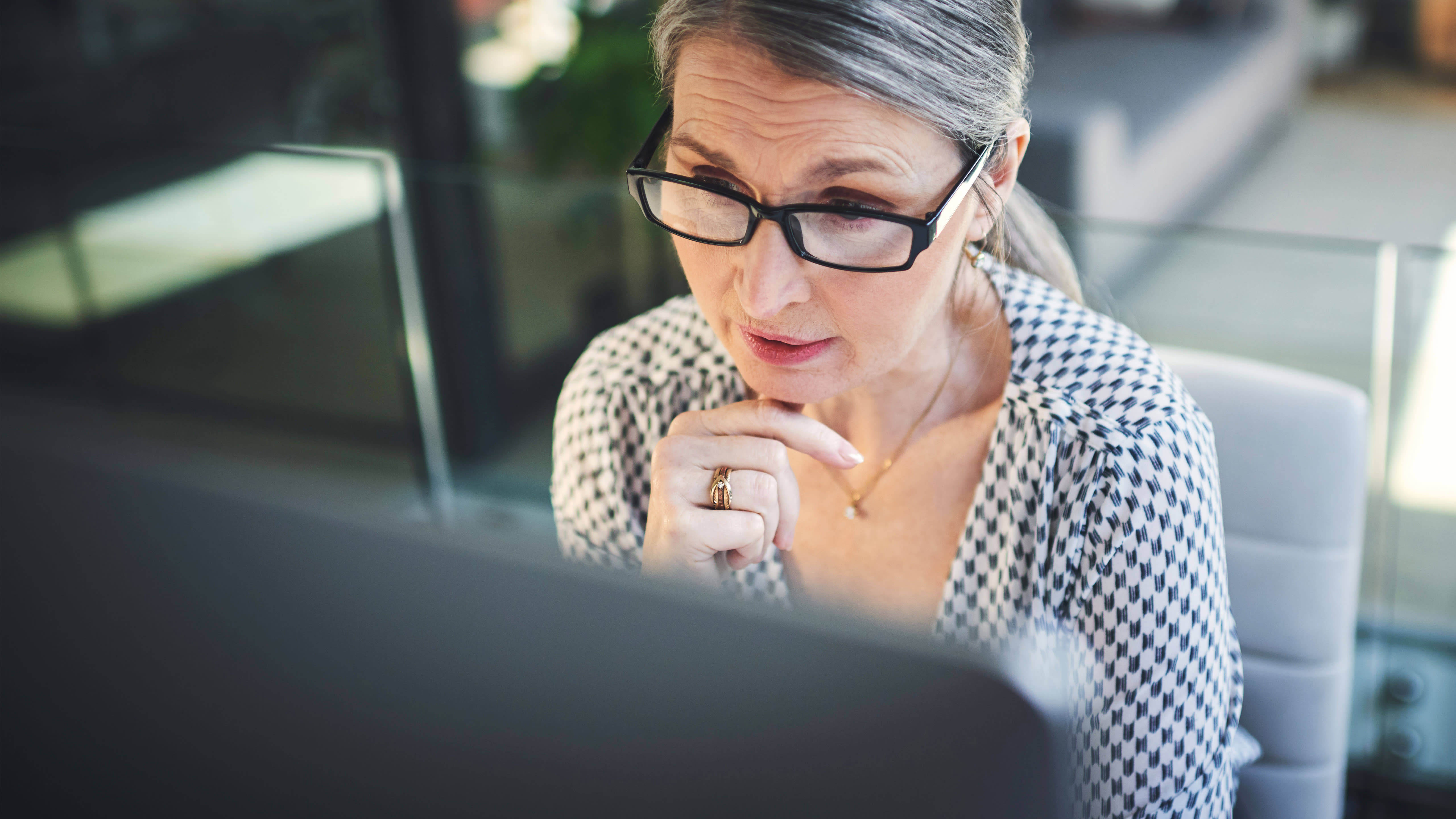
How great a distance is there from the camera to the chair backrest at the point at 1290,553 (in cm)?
99

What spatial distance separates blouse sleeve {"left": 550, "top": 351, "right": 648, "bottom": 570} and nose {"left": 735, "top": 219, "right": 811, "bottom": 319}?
0.30 m

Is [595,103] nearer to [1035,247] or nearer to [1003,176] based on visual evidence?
[1035,247]

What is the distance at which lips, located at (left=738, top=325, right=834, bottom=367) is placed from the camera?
2.74 ft

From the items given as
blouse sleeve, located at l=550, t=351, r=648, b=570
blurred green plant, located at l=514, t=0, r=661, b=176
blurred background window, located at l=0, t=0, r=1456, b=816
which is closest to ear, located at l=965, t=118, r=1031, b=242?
blouse sleeve, located at l=550, t=351, r=648, b=570

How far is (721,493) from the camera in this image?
0.84m

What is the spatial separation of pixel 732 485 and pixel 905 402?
257mm

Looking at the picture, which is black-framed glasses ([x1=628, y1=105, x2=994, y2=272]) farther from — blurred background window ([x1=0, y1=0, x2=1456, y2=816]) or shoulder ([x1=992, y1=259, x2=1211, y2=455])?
blurred background window ([x1=0, y1=0, x2=1456, y2=816])

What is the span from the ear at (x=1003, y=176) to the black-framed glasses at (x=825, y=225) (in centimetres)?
4

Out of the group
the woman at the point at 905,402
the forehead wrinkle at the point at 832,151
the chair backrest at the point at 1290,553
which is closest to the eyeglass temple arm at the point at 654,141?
the woman at the point at 905,402

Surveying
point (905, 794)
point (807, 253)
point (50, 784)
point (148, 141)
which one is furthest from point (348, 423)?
point (905, 794)

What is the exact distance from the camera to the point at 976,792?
270mm

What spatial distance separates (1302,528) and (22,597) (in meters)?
0.96

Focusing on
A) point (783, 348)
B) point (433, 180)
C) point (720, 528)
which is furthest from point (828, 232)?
point (433, 180)

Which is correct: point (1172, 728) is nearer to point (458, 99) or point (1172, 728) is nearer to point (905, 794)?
point (905, 794)
